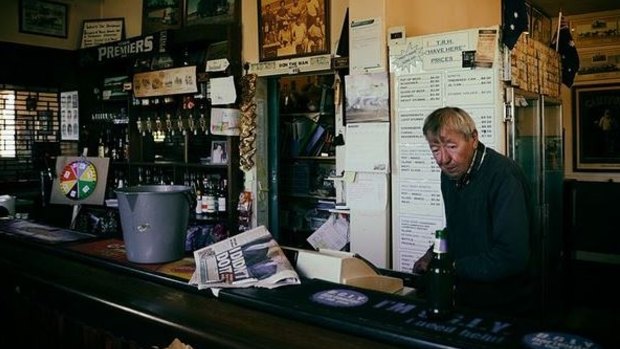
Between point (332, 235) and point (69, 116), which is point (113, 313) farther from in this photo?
point (69, 116)

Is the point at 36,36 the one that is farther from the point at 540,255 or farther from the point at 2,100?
the point at 540,255

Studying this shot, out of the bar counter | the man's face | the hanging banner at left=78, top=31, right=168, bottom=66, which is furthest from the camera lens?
the hanging banner at left=78, top=31, right=168, bottom=66

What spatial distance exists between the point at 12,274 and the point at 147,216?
1.15 metres

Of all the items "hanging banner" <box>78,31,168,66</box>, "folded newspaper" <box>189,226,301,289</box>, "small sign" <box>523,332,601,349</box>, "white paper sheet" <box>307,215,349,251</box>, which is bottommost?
"white paper sheet" <box>307,215,349,251</box>

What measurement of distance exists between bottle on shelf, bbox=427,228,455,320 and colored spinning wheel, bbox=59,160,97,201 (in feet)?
14.1

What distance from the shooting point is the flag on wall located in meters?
3.27

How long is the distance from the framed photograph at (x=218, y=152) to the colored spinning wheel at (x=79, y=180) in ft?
3.59

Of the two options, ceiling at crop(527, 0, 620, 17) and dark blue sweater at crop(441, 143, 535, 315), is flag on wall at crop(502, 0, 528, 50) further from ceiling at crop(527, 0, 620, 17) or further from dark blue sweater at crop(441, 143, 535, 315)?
ceiling at crop(527, 0, 620, 17)

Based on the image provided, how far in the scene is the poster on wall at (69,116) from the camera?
20.5 ft

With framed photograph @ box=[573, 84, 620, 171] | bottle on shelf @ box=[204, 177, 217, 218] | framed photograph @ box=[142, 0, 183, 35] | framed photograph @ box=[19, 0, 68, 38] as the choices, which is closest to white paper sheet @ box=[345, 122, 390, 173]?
bottle on shelf @ box=[204, 177, 217, 218]

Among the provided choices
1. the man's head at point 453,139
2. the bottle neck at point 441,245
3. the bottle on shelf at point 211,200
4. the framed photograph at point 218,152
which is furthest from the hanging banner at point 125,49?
the bottle neck at point 441,245

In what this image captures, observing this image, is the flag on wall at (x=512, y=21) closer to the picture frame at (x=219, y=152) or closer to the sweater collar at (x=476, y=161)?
the sweater collar at (x=476, y=161)

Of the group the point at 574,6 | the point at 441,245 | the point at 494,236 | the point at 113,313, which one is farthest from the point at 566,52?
the point at 113,313

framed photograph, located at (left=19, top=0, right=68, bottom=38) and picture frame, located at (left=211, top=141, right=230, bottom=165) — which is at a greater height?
framed photograph, located at (left=19, top=0, right=68, bottom=38)
